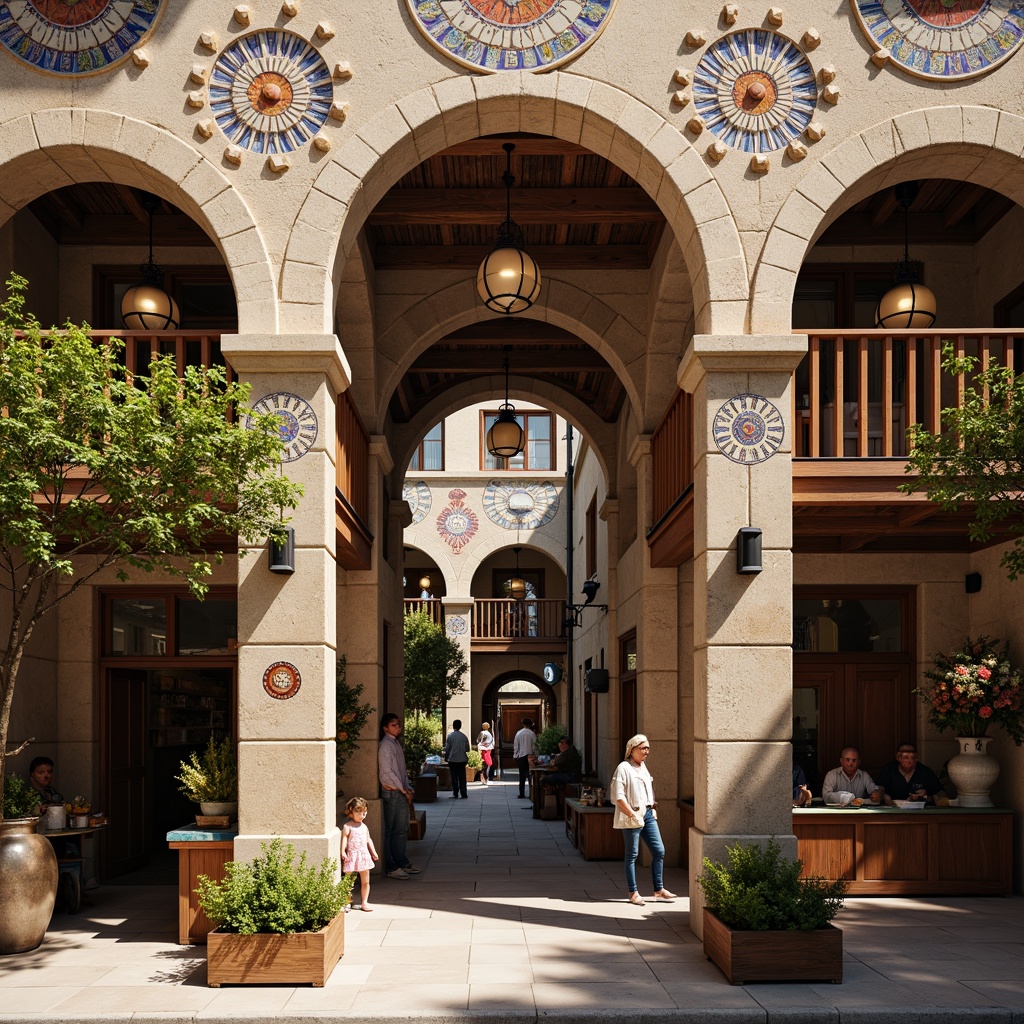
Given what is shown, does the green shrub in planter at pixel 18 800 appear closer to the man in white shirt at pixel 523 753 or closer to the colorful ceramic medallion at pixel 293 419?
→ the colorful ceramic medallion at pixel 293 419

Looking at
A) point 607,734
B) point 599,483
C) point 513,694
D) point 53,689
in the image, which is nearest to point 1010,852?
point 607,734

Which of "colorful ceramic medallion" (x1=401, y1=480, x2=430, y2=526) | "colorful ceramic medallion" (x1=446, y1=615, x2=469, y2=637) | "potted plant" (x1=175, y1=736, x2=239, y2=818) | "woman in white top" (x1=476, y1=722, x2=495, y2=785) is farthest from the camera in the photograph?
"colorful ceramic medallion" (x1=401, y1=480, x2=430, y2=526)

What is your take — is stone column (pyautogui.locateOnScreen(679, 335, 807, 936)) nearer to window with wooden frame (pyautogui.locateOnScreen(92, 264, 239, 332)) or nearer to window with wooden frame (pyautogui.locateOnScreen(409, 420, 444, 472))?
window with wooden frame (pyautogui.locateOnScreen(92, 264, 239, 332))

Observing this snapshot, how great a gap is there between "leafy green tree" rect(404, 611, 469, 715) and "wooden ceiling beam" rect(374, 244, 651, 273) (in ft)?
51.0

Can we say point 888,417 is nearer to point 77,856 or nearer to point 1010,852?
point 1010,852

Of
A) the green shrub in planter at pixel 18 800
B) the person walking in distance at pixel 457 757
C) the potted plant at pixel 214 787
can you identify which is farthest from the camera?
the person walking in distance at pixel 457 757

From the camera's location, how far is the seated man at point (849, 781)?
11.7 metres

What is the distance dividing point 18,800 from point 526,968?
186 inches

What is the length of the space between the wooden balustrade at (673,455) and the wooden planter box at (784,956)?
403 centimetres

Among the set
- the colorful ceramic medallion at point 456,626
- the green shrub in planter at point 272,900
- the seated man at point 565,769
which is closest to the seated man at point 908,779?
the green shrub in planter at point 272,900

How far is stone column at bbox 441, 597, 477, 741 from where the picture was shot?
3155 cm

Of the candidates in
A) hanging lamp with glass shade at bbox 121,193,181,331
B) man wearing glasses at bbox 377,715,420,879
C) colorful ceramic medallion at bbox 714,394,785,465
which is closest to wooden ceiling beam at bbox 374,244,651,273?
hanging lamp with glass shade at bbox 121,193,181,331

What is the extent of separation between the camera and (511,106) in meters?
9.34

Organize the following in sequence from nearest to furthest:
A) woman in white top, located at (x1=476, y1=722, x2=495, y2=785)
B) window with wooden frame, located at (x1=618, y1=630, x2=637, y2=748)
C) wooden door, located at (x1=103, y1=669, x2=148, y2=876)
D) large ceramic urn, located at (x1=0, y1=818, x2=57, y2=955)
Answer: large ceramic urn, located at (x1=0, y1=818, x2=57, y2=955) → wooden door, located at (x1=103, y1=669, x2=148, y2=876) → window with wooden frame, located at (x1=618, y1=630, x2=637, y2=748) → woman in white top, located at (x1=476, y1=722, x2=495, y2=785)
